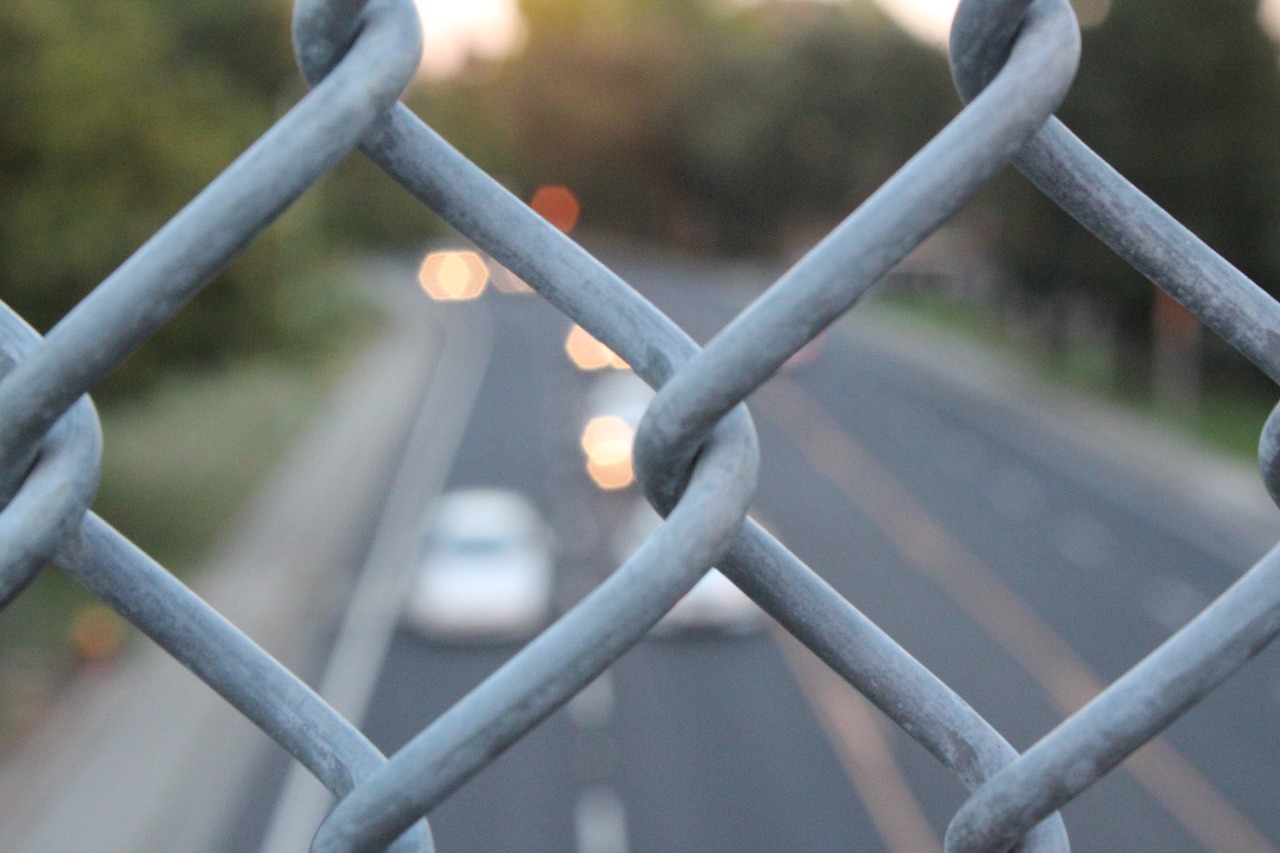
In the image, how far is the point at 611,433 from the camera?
25797mm

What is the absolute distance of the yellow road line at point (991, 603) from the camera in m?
12.3

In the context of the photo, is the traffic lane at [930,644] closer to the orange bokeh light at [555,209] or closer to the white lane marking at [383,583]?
the orange bokeh light at [555,209]

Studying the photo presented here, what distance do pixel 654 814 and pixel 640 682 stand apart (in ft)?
11.8

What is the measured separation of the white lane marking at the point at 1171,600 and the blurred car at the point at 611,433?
325 inches

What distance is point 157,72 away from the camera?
17547 millimetres

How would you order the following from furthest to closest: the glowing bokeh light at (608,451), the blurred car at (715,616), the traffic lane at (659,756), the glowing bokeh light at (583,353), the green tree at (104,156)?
the glowing bokeh light at (583,353)
the glowing bokeh light at (608,451)
the blurred car at (715,616)
the green tree at (104,156)
the traffic lane at (659,756)

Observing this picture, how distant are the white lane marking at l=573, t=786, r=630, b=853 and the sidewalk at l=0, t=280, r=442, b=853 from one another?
9.76 feet

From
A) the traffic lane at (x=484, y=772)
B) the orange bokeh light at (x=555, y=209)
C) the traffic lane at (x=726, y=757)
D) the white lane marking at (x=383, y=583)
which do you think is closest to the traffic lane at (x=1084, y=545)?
the traffic lane at (x=726, y=757)

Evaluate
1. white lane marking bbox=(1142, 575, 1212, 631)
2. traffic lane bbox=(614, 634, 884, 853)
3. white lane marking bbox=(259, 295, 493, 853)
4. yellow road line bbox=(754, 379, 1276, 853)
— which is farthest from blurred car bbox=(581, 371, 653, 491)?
white lane marking bbox=(1142, 575, 1212, 631)

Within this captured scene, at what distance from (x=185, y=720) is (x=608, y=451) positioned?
12479 millimetres

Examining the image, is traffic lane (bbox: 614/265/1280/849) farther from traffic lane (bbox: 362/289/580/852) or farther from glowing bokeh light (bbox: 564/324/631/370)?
glowing bokeh light (bbox: 564/324/631/370)

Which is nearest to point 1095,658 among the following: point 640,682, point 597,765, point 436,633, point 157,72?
point 640,682

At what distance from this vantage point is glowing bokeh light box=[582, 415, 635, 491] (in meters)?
24.9

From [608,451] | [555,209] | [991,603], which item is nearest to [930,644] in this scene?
[991,603]
